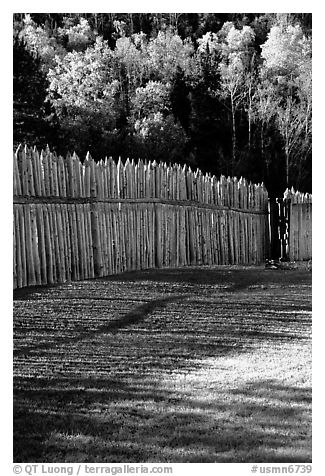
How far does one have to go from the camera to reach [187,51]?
23.5 ft

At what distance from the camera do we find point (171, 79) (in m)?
7.20

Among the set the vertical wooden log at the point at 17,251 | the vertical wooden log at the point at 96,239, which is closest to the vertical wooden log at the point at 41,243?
the vertical wooden log at the point at 17,251

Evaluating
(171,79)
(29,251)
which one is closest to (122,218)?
(29,251)

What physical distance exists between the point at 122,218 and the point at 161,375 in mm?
4127

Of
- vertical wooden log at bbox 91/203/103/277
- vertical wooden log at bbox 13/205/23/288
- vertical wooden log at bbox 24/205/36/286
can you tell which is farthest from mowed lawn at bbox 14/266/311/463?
vertical wooden log at bbox 91/203/103/277

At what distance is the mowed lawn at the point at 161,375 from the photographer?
186 inches

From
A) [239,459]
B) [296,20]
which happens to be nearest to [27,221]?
[296,20]

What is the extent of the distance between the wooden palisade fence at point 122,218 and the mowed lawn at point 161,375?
2.48 ft

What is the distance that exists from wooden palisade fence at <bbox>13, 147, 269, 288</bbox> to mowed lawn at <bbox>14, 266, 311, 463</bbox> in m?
0.76

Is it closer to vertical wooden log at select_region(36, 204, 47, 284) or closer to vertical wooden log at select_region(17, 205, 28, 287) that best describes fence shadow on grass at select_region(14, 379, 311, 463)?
vertical wooden log at select_region(17, 205, 28, 287)

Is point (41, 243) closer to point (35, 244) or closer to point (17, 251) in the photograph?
point (35, 244)

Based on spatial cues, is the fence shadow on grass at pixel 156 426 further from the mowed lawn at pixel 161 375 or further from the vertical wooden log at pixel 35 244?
the vertical wooden log at pixel 35 244

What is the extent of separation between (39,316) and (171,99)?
2574mm

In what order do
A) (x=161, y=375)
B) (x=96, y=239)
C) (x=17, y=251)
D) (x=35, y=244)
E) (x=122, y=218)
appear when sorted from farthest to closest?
(x=122, y=218) < (x=96, y=239) < (x=35, y=244) < (x=17, y=251) < (x=161, y=375)
